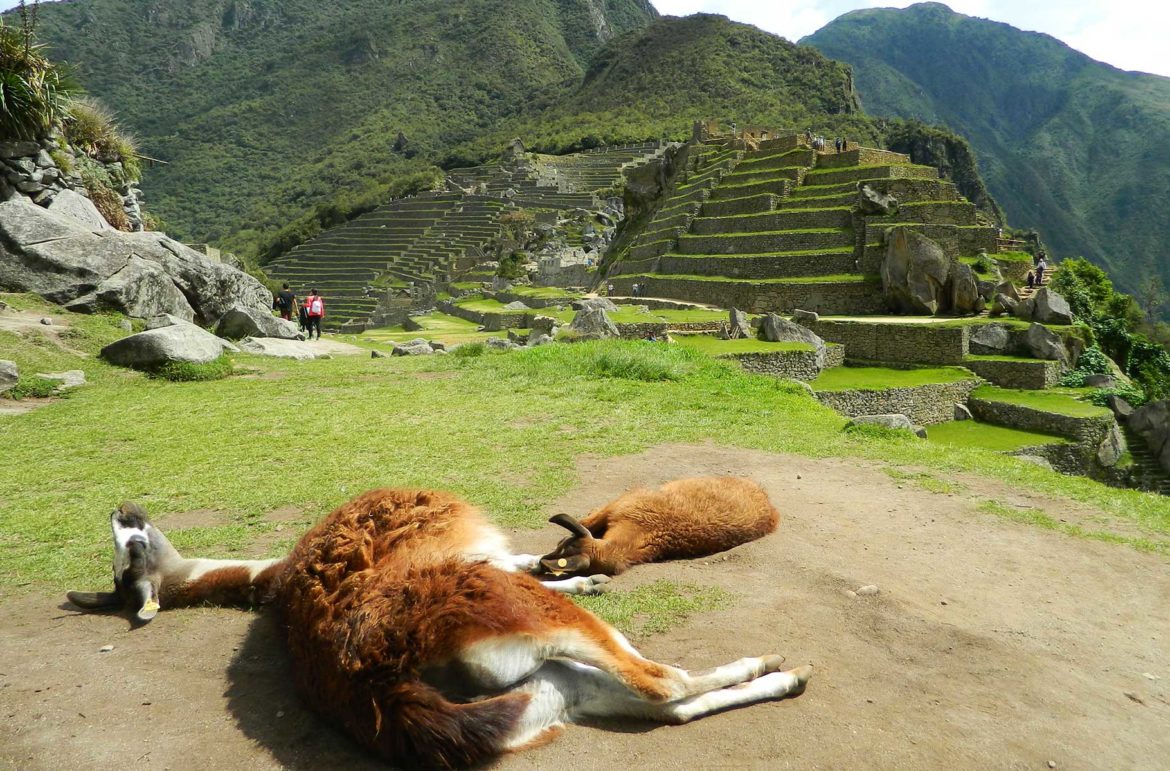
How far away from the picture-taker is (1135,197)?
348 ft

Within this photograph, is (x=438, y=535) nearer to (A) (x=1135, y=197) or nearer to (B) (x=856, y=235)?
(B) (x=856, y=235)

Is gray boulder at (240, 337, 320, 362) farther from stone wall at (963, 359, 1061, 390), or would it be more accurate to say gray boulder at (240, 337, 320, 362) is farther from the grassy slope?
stone wall at (963, 359, 1061, 390)

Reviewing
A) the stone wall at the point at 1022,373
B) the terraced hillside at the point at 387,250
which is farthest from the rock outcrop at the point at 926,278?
the terraced hillside at the point at 387,250

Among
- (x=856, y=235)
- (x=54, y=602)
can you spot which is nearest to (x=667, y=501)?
(x=54, y=602)

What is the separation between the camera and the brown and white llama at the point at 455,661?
2051mm

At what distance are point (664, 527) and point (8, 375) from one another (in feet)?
27.6

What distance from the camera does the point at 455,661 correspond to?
215 centimetres

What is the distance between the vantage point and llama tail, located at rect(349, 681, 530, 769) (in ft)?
6.56

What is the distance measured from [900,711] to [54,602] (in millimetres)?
3724

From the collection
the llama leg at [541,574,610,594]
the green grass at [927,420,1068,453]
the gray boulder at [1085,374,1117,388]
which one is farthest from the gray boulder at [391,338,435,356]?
the gray boulder at [1085,374,1117,388]

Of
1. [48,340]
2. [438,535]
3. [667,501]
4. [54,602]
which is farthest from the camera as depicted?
[48,340]

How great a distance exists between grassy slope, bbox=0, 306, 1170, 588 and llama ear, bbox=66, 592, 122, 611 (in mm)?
477

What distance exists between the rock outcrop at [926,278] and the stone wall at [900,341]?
3.67 meters

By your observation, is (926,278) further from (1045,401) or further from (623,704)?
(623,704)
